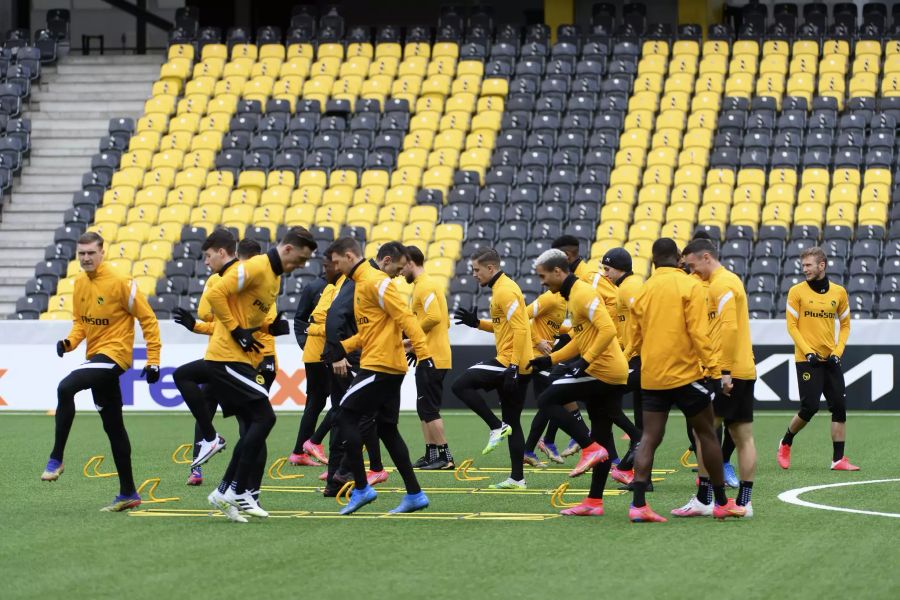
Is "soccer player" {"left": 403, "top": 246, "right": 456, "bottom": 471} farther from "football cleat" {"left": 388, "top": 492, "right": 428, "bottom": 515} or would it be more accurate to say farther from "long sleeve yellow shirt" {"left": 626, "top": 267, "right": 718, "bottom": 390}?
"long sleeve yellow shirt" {"left": 626, "top": 267, "right": 718, "bottom": 390}

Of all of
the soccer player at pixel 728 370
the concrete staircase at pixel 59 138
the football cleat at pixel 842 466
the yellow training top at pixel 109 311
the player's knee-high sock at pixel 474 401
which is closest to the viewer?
the soccer player at pixel 728 370

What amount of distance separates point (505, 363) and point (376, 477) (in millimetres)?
1600

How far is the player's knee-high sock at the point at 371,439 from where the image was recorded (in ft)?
40.2

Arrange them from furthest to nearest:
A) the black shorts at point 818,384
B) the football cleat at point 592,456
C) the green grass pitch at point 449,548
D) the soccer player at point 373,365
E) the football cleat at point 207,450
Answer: the black shorts at point 818,384
the football cleat at point 207,450
the football cleat at point 592,456
the soccer player at point 373,365
the green grass pitch at point 449,548

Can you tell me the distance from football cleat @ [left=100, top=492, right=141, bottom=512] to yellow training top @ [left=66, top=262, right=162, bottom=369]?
1039 millimetres

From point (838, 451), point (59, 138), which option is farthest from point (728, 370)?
point (59, 138)

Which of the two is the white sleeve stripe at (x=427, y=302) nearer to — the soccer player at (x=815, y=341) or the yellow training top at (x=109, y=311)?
the yellow training top at (x=109, y=311)

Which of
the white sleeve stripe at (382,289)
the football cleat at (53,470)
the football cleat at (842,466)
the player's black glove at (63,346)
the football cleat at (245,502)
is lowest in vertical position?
the football cleat at (842,466)

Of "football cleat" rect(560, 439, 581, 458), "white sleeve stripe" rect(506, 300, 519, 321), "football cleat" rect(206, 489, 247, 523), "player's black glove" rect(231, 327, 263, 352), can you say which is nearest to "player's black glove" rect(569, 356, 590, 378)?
"white sleeve stripe" rect(506, 300, 519, 321)

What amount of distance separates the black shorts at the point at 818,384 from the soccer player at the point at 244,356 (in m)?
6.21

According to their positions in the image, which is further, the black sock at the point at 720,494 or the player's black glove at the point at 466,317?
the player's black glove at the point at 466,317

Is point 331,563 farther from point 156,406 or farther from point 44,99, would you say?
point 44,99

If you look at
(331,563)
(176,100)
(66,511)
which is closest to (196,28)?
(176,100)

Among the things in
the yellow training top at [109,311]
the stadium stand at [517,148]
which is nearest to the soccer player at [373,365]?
the yellow training top at [109,311]
